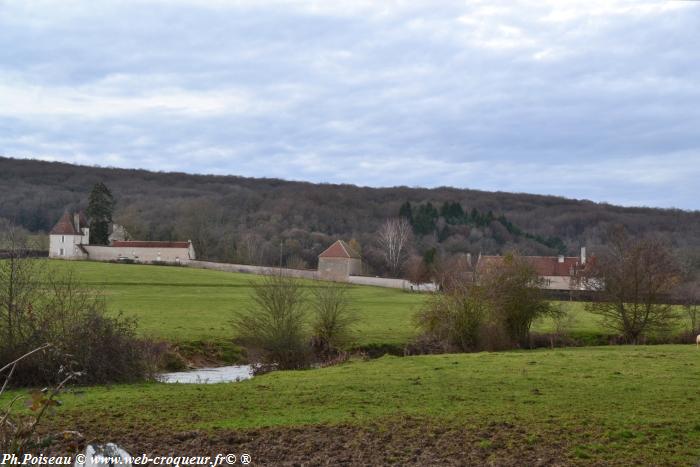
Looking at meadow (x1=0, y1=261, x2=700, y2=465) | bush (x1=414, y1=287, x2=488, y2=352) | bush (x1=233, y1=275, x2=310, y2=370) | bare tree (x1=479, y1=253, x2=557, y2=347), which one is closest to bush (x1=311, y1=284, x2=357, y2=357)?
bush (x1=233, y1=275, x2=310, y2=370)

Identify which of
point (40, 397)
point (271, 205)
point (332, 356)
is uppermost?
point (271, 205)

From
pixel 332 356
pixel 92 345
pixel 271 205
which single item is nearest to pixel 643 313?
pixel 332 356

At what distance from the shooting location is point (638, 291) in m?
39.0

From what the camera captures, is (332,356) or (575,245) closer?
(332,356)

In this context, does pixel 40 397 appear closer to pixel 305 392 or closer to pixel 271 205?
pixel 305 392

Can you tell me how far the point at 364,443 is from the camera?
493 inches

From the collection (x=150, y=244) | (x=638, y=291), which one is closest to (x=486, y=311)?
(x=638, y=291)

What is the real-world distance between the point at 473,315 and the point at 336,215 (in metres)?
137

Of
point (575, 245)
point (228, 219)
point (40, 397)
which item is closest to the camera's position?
point (40, 397)

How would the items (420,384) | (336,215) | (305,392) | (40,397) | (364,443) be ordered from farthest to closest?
(336,215), (420,384), (305,392), (364,443), (40,397)

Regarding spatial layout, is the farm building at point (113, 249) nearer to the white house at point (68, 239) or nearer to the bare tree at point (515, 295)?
the white house at point (68, 239)

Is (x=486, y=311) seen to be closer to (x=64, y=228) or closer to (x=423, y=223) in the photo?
(x=64, y=228)

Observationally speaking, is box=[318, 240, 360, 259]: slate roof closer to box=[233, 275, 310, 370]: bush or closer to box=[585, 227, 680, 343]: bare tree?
box=[585, 227, 680, 343]: bare tree

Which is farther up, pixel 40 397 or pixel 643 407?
pixel 40 397
